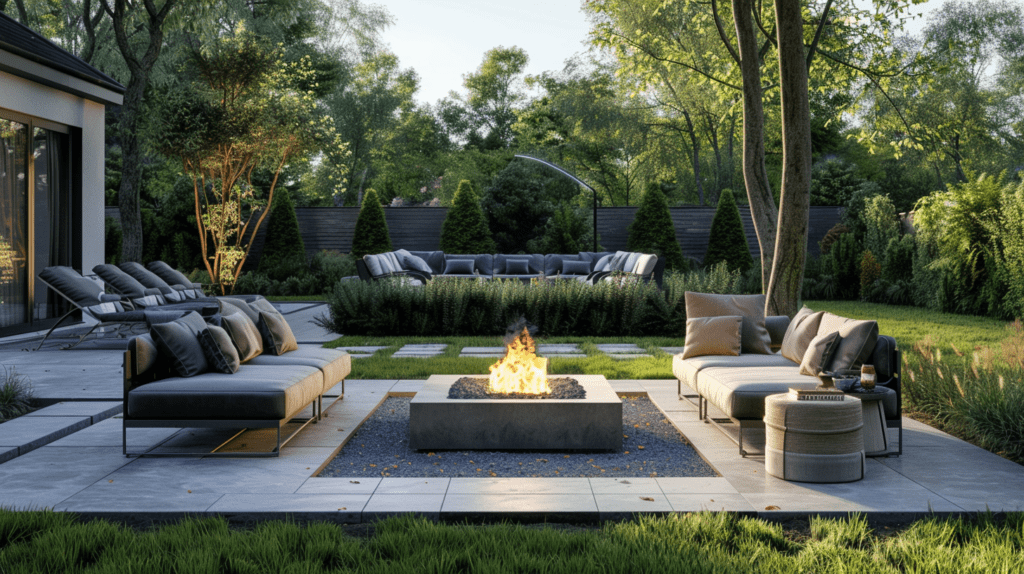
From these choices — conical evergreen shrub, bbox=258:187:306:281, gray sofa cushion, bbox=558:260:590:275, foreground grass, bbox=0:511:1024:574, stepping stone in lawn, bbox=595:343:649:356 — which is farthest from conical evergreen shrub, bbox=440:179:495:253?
foreground grass, bbox=0:511:1024:574

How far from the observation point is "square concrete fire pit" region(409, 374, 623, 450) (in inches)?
164

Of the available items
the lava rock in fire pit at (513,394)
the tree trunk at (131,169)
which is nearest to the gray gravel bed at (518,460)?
the lava rock in fire pit at (513,394)

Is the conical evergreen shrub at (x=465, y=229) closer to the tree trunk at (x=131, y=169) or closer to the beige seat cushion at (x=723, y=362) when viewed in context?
the tree trunk at (x=131, y=169)

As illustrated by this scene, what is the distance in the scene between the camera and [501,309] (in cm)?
958

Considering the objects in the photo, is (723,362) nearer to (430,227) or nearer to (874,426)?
(874,426)

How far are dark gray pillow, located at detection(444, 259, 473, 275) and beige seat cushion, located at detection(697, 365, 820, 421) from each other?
34.6 ft

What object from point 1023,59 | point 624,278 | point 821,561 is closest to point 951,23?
point 1023,59

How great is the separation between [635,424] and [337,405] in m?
2.18

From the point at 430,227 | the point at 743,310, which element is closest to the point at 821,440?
the point at 743,310

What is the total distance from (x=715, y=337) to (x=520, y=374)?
1.54 metres

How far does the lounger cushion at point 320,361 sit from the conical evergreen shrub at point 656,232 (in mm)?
13251

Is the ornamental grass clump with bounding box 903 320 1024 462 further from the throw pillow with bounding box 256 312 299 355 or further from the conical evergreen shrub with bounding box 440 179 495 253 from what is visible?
the conical evergreen shrub with bounding box 440 179 495 253

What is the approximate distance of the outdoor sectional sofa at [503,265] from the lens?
12766 mm

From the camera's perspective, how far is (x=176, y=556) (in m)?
2.48
